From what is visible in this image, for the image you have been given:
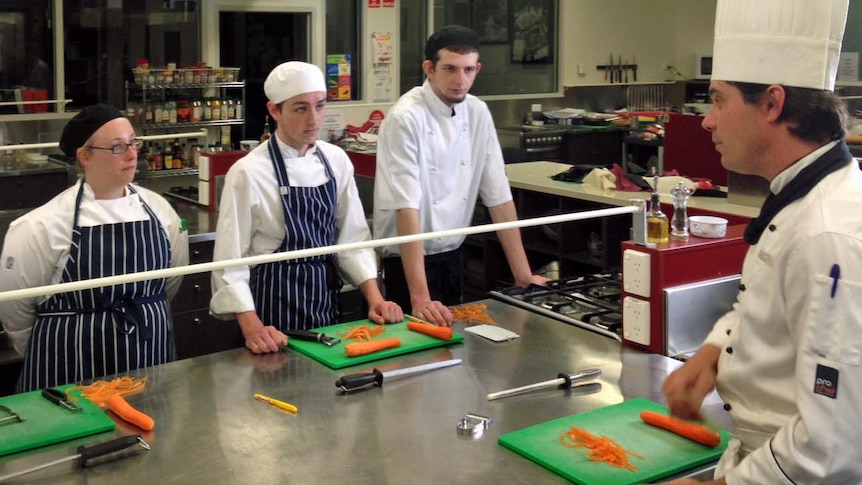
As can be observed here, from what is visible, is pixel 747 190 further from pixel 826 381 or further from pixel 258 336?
pixel 826 381

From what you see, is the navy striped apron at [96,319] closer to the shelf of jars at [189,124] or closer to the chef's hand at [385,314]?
the chef's hand at [385,314]

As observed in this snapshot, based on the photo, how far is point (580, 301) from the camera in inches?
113

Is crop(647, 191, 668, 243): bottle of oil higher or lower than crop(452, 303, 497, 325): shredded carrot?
higher

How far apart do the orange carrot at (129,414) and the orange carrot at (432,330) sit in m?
0.80

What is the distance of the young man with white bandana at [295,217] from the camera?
2686 mm

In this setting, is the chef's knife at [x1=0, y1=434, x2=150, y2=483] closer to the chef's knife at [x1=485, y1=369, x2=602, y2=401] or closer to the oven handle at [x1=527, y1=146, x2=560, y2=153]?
the chef's knife at [x1=485, y1=369, x2=602, y2=401]

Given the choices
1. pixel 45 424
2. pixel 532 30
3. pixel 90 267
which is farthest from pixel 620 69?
pixel 45 424

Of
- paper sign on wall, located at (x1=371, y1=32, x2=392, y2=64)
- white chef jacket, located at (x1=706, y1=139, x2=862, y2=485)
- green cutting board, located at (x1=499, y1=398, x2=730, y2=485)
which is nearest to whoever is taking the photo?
white chef jacket, located at (x1=706, y1=139, x2=862, y2=485)

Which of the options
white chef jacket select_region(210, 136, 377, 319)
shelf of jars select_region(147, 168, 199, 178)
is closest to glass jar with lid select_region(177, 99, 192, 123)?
shelf of jars select_region(147, 168, 199, 178)

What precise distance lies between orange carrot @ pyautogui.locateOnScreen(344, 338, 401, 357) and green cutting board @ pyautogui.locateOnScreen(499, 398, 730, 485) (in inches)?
23.0

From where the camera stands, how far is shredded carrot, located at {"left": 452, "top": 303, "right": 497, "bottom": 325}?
272cm

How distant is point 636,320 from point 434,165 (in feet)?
3.63

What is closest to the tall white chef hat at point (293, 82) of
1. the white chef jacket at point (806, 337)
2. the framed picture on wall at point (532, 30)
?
the white chef jacket at point (806, 337)

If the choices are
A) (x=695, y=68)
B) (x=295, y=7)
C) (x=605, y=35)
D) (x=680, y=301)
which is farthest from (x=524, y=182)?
(x=695, y=68)
